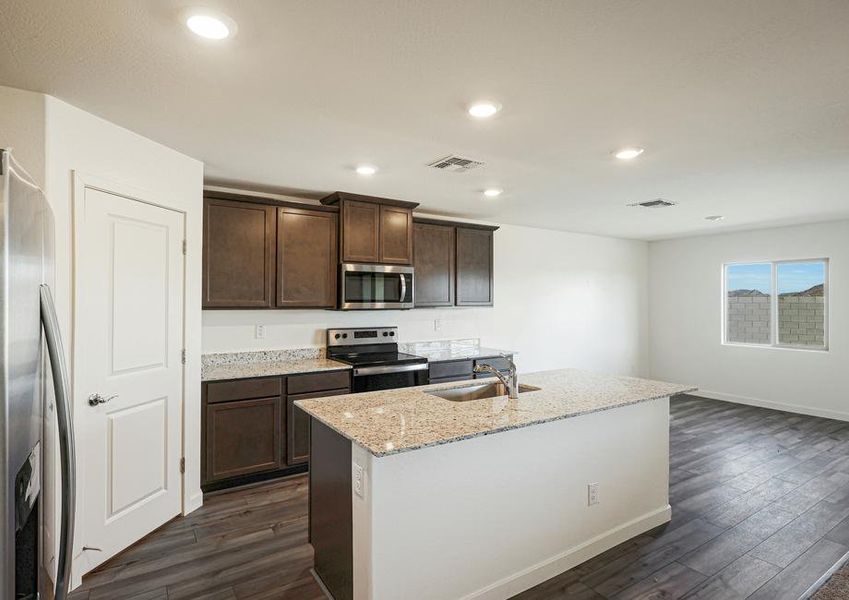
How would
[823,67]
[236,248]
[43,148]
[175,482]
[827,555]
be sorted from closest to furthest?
Answer: [823,67], [43,148], [827,555], [175,482], [236,248]

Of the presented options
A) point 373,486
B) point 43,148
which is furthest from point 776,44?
point 43,148

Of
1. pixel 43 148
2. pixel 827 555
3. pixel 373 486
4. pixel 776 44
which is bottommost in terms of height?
pixel 827 555

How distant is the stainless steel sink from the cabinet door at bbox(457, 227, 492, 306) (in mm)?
2083

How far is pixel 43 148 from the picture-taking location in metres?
2.17

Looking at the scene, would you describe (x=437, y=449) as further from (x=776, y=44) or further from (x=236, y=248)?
(x=236, y=248)

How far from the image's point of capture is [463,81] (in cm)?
209

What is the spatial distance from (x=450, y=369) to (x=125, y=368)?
275 centimetres

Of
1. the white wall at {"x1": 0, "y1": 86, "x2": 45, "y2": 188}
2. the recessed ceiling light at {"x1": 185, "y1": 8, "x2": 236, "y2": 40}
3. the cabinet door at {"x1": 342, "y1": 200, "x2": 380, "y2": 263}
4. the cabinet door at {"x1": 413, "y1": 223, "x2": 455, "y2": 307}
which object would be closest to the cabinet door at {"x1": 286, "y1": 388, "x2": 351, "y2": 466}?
the cabinet door at {"x1": 342, "y1": 200, "x2": 380, "y2": 263}

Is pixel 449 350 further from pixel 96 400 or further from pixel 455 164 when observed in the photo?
pixel 96 400

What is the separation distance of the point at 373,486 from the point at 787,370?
643cm

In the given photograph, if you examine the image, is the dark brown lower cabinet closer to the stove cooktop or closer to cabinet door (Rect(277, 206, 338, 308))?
the stove cooktop

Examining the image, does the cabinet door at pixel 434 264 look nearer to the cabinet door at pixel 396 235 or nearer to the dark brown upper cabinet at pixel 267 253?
the cabinet door at pixel 396 235

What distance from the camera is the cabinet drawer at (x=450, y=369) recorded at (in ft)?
14.6

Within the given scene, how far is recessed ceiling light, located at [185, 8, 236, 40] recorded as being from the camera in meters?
1.60
